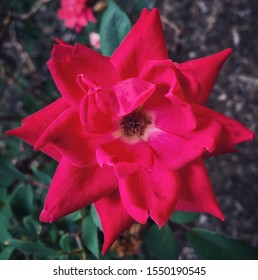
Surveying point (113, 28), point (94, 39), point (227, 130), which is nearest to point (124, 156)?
point (227, 130)

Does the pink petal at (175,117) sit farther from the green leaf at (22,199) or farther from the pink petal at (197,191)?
the green leaf at (22,199)

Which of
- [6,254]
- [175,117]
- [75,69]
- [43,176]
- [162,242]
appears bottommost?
[162,242]

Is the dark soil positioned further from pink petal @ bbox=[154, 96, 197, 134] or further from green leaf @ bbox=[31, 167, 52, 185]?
pink petal @ bbox=[154, 96, 197, 134]

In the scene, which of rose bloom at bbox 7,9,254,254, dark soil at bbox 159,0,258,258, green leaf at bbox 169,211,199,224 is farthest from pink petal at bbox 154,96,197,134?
dark soil at bbox 159,0,258,258

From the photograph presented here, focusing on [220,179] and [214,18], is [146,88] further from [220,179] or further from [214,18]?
[214,18]

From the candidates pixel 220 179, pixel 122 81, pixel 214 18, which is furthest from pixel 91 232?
pixel 214 18

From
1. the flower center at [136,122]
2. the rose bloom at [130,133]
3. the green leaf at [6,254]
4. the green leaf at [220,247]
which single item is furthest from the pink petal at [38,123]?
the green leaf at [220,247]

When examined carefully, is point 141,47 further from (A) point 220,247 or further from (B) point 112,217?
(A) point 220,247
